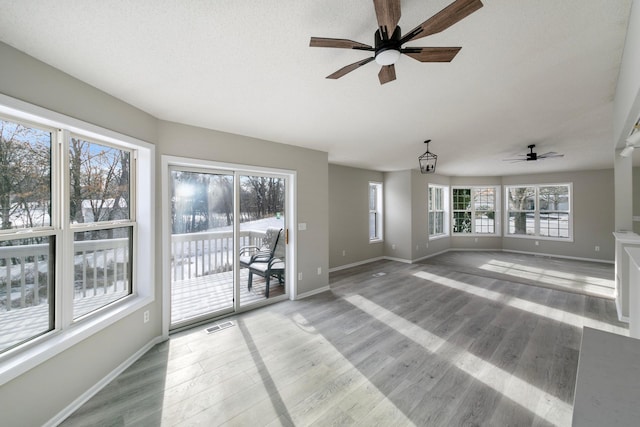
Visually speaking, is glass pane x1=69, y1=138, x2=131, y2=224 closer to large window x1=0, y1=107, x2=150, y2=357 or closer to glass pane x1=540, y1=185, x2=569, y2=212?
large window x1=0, y1=107, x2=150, y2=357

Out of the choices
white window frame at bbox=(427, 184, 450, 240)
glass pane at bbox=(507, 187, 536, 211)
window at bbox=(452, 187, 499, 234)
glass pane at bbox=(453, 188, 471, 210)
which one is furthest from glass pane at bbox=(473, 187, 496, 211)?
white window frame at bbox=(427, 184, 450, 240)

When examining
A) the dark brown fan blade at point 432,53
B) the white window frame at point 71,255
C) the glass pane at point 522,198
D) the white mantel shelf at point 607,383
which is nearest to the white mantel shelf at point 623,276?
the white mantel shelf at point 607,383

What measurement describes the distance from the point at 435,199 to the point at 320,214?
521cm

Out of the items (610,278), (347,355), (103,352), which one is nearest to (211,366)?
(103,352)

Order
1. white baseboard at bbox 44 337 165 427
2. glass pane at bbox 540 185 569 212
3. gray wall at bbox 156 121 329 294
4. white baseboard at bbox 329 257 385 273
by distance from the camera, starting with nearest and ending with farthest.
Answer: white baseboard at bbox 44 337 165 427 → gray wall at bbox 156 121 329 294 → white baseboard at bbox 329 257 385 273 → glass pane at bbox 540 185 569 212

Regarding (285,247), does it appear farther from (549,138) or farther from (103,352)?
(549,138)

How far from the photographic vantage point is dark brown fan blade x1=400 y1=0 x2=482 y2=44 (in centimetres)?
105

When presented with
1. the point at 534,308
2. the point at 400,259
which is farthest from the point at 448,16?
the point at 400,259

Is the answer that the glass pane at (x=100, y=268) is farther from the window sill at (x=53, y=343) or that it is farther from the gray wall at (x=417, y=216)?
the gray wall at (x=417, y=216)

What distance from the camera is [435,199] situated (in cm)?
807

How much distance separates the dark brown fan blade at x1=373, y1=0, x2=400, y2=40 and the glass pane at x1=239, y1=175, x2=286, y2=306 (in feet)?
9.25

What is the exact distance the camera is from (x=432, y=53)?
1423 mm

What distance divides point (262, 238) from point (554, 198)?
8898 mm

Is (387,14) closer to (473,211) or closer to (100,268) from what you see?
(100,268)
